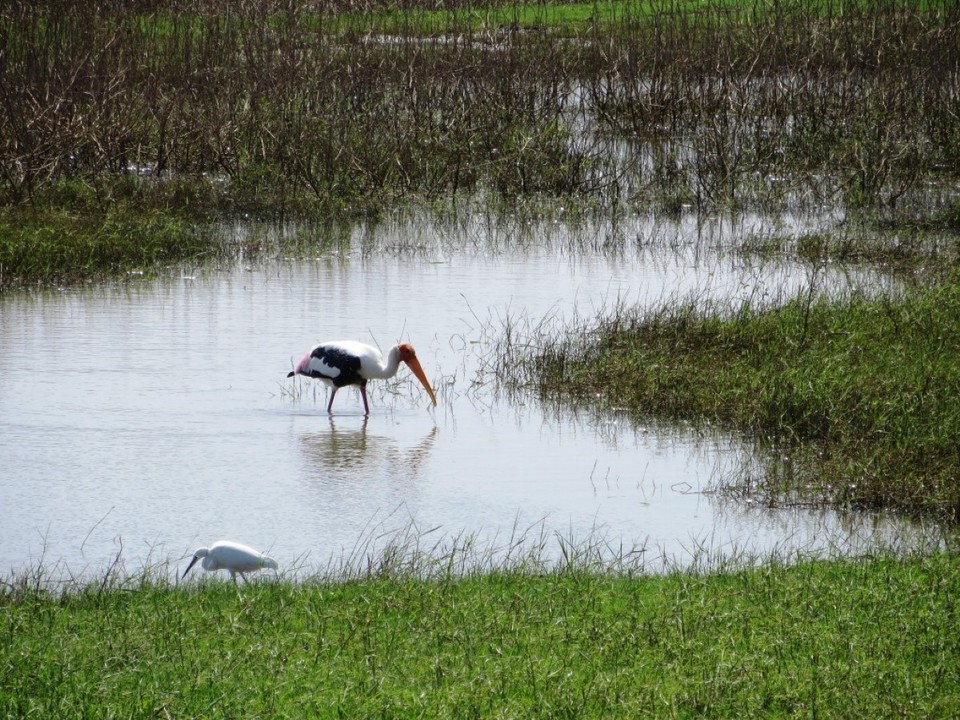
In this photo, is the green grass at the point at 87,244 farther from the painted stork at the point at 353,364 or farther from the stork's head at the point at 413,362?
the stork's head at the point at 413,362

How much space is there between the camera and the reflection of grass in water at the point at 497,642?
4.82 m

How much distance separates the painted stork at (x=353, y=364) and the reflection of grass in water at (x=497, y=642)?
366 centimetres

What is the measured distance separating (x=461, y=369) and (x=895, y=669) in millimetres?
6225

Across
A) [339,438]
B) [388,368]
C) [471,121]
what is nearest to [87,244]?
[388,368]

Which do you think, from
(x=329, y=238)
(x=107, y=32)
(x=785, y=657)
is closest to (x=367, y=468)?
(x=785, y=657)

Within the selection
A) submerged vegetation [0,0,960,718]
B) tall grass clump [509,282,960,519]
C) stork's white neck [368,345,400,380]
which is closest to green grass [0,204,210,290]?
submerged vegetation [0,0,960,718]

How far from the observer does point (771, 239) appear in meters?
15.9

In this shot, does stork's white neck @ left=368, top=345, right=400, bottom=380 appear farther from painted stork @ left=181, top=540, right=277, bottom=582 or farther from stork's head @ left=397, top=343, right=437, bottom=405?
painted stork @ left=181, top=540, right=277, bottom=582

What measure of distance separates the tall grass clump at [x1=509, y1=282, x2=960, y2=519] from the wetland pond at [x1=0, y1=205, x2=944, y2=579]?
30 centimetres

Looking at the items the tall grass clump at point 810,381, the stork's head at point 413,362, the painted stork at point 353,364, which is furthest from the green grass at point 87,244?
the tall grass clump at point 810,381

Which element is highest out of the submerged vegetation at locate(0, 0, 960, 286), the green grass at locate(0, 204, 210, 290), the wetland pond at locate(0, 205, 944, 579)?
the submerged vegetation at locate(0, 0, 960, 286)

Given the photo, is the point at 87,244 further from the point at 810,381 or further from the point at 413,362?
the point at 810,381

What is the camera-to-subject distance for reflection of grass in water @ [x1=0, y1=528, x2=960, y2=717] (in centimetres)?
482

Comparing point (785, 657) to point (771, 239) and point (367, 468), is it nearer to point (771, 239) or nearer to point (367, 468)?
point (367, 468)
